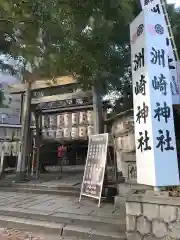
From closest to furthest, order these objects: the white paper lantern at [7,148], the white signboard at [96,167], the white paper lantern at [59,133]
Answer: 1. the white signboard at [96,167]
2. the white paper lantern at [59,133]
3. the white paper lantern at [7,148]

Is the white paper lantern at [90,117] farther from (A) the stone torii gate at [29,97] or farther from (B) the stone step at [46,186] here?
(B) the stone step at [46,186]

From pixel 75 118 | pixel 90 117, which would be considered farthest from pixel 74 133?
pixel 90 117

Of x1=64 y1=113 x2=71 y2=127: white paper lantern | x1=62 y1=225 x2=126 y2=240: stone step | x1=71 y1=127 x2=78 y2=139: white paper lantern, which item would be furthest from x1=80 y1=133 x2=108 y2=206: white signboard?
x1=64 y1=113 x2=71 y2=127: white paper lantern

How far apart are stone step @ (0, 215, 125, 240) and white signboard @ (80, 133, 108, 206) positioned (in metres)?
1.36

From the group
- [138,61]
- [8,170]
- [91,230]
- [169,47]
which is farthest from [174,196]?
[8,170]

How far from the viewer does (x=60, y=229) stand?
17.3ft

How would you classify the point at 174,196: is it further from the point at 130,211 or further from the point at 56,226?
the point at 56,226

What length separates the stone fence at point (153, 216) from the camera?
13.5 ft

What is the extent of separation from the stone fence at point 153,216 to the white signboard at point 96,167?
6.65 ft

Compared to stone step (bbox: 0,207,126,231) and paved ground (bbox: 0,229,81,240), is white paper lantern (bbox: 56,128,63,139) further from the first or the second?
paved ground (bbox: 0,229,81,240)

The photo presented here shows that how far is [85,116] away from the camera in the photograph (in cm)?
923

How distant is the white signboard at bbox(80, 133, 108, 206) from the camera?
261 inches

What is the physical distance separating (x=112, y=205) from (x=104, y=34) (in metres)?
4.19

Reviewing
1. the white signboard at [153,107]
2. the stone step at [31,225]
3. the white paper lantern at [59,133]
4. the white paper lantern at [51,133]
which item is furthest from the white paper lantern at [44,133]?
the white signboard at [153,107]
